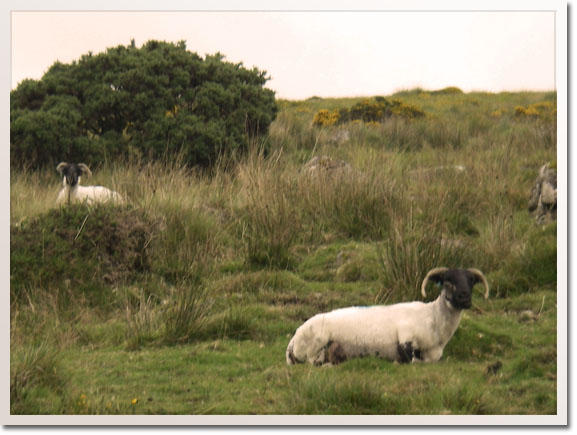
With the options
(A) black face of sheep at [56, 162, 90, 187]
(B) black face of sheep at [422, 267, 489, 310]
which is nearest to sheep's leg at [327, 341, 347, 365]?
(B) black face of sheep at [422, 267, 489, 310]

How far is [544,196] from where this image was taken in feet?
40.9

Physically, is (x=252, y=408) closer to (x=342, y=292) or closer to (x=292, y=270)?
(x=342, y=292)

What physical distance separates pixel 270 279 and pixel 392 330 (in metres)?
2.83

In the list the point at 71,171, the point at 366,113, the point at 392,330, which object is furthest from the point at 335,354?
the point at 366,113

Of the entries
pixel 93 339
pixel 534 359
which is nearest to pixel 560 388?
pixel 534 359

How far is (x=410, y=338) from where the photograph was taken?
8586 mm

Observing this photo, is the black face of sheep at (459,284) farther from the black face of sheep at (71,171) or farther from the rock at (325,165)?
the black face of sheep at (71,171)

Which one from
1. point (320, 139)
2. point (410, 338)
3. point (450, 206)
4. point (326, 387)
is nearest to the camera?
point (326, 387)

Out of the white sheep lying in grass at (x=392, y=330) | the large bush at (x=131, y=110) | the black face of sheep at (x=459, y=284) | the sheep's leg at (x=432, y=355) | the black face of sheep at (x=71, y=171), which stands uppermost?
the large bush at (x=131, y=110)

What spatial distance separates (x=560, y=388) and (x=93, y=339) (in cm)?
476

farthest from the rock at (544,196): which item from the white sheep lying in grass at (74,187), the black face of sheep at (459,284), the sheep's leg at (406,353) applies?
the white sheep lying in grass at (74,187)

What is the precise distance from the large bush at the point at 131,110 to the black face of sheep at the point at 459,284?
25.0ft

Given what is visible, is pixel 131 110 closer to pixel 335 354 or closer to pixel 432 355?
pixel 335 354

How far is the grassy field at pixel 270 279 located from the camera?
830cm
